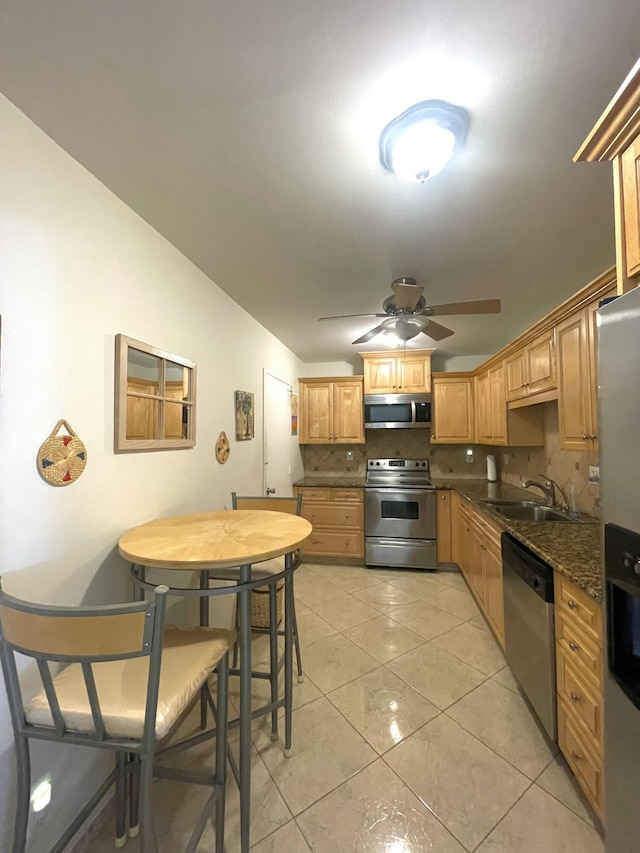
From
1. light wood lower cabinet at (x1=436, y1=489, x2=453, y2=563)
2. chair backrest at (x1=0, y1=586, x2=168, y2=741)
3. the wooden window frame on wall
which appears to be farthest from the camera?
light wood lower cabinet at (x1=436, y1=489, x2=453, y2=563)

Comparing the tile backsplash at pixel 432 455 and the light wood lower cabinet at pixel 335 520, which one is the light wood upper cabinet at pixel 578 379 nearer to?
the tile backsplash at pixel 432 455

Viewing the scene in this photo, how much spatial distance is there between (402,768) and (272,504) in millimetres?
1346

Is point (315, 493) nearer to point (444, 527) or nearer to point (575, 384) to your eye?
point (444, 527)

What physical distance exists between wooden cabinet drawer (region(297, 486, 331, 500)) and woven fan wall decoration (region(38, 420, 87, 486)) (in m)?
2.85

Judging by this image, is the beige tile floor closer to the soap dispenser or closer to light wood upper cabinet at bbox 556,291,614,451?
the soap dispenser

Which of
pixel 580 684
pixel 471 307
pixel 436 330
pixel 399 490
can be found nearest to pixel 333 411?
pixel 399 490

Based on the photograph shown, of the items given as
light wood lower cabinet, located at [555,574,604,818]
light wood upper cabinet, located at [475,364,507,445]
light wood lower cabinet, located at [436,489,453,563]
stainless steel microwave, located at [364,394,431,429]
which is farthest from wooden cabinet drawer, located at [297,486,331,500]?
light wood lower cabinet, located at [555,574,604,818]

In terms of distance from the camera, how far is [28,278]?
1.06m

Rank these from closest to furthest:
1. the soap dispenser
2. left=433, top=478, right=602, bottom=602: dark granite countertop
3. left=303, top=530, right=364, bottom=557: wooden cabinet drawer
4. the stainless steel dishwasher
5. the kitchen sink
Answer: left=433, top=478, right=602, bottom=602: dark granite countertop < the stainless steel dishwasher < the soap dispenser < the kitchen sink < left=303, top=530, right=364, bottom=557: wooden cabinet drawer

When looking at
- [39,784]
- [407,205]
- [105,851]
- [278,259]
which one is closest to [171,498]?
[39,784]

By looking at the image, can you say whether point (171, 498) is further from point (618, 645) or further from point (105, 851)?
point (618, 645)

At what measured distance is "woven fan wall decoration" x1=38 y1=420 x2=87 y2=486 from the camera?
110 centimetres

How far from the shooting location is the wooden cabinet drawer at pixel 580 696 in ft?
3.85

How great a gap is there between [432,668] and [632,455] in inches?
73.5
